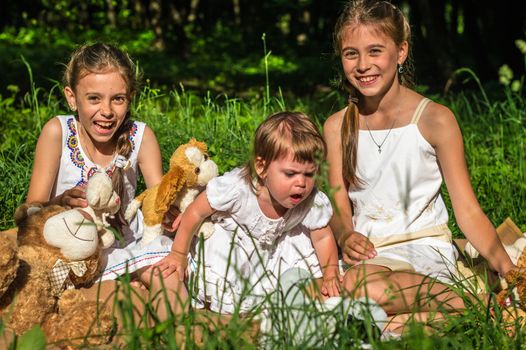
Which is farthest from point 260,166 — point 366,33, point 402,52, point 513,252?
point 513,252

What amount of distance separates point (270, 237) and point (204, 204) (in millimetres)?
318

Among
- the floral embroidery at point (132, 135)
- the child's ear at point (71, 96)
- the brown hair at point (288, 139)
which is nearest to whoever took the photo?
the brown hair at point (288, 139)

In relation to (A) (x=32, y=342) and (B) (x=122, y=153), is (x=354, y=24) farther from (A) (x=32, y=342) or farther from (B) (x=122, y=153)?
(A) (x=32, y=342)

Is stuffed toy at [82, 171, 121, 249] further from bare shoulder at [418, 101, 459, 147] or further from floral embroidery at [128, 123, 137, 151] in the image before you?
bare shoulder at [418, 101, 459, 147]

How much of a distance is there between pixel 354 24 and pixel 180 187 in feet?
3.45

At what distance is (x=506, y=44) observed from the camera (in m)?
10.0

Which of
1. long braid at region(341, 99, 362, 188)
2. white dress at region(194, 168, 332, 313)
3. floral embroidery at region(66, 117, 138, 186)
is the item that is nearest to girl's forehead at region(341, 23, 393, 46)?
long braid at region(341, 99, 362, 188)

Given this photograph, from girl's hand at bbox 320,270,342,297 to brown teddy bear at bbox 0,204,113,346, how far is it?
86cm

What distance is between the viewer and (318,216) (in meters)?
3.28

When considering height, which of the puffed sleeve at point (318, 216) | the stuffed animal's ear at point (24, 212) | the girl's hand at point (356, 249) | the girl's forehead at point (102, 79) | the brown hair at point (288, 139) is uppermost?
the girl's forehead at point (102, 79)

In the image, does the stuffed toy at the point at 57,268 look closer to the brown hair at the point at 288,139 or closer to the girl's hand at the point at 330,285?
the brown hair at the point at 288,139

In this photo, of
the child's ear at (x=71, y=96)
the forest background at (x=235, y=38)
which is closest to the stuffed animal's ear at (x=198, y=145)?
the child's ear at (x=71, y=96)

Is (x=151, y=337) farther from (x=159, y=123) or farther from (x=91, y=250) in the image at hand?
(x=159, y=123)

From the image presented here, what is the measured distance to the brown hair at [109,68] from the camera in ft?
11.8
